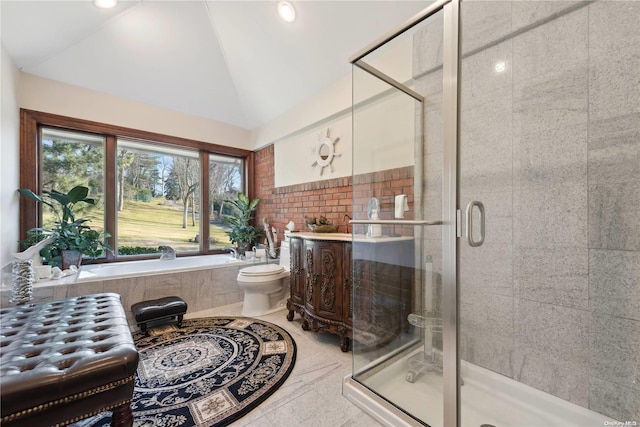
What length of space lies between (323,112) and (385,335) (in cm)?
230

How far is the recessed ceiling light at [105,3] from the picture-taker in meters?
2.25

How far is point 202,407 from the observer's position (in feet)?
4.75

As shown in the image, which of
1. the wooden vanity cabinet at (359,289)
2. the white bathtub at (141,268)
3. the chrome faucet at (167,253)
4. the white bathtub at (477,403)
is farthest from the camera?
the chrome faucet at (167,253)

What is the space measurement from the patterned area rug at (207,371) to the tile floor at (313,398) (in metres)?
0.06

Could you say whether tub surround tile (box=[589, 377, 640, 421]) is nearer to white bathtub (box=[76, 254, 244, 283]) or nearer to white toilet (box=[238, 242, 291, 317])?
white toilet (box=[238, 242, 291, 317])

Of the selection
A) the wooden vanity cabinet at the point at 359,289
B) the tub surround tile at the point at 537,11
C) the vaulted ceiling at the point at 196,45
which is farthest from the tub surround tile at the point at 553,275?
the vaulted ceiling at the point at 196,45

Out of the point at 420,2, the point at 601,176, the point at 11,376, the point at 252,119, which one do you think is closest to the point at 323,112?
the point at 420,2

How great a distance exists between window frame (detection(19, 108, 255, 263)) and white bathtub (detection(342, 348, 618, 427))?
3.16 meters

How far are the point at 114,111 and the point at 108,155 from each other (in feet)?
1.77


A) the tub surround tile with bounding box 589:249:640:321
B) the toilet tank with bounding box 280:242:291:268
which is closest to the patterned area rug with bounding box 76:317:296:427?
the toilet tank with bounding box 280:242:291:268

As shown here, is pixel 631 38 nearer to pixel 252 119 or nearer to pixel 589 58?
pixel 589 58

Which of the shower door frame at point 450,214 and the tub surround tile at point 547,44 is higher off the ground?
the tub surround tile at point 547,44

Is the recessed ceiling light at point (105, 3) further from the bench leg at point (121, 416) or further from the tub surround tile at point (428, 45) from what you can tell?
the bench leg at point (121, 416)

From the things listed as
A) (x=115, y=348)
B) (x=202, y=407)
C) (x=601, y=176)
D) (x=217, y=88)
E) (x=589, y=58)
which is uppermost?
(x=217, y=88)
